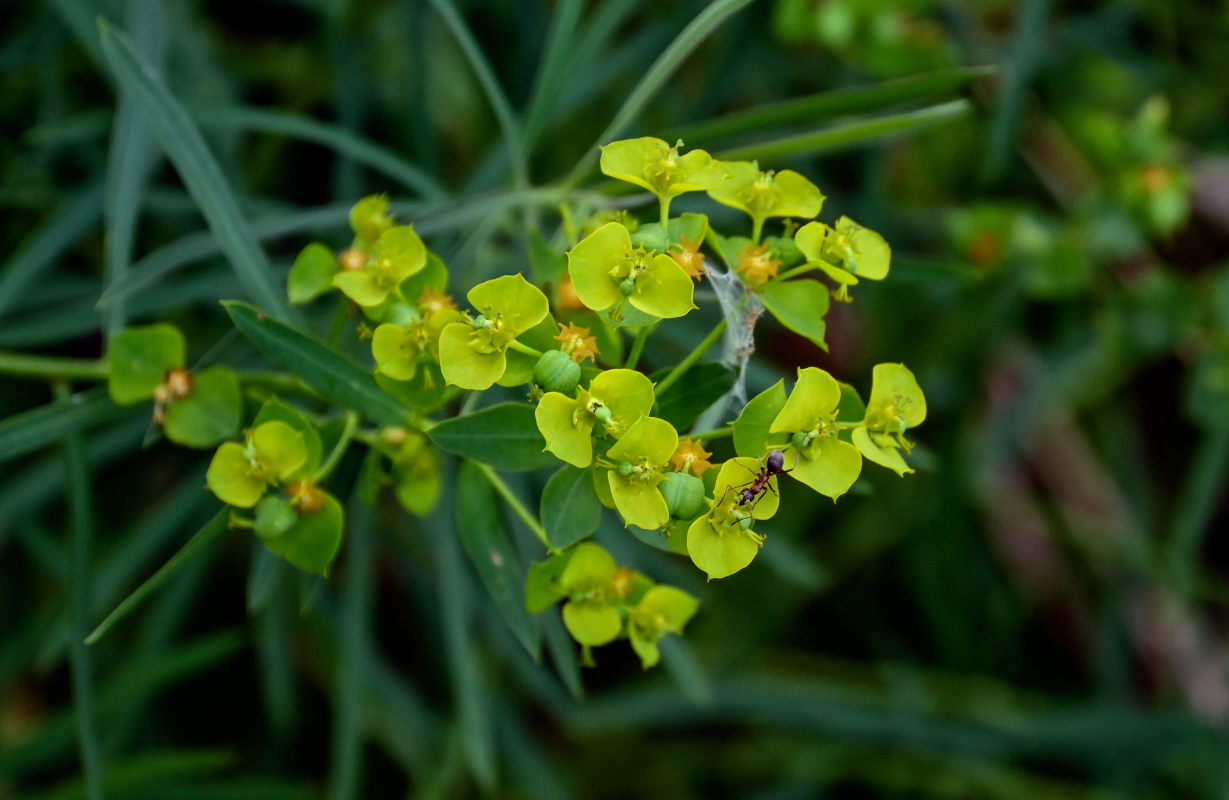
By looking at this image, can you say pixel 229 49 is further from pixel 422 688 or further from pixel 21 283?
pixel 422 688

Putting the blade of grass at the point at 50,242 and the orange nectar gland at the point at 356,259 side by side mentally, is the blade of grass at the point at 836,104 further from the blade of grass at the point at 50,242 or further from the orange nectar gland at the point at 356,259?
the blade of grass at the point at 50,242

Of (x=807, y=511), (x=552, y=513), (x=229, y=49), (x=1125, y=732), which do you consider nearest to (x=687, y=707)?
(x=807, y=511)

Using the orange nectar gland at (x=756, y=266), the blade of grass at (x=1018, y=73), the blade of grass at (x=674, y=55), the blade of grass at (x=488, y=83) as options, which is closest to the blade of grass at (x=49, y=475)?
the blade of grass at (x=488, y=83)

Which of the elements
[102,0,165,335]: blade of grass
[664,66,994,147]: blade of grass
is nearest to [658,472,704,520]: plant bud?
[664,66,994,147]: blade of grass

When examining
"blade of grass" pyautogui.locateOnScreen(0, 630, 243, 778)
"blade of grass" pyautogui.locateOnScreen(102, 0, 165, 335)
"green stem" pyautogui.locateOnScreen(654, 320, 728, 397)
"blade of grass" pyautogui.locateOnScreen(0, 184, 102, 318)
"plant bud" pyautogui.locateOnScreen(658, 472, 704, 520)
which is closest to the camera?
"plant bud" pyautogui.locateOnScreen(658, 472, 704, 520)

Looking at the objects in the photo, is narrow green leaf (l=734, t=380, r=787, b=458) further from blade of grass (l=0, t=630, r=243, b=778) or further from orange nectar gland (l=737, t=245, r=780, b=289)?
blade of grass (l=0, t=630, r=243, b=778)

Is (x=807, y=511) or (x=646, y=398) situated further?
(x=807, y=511)

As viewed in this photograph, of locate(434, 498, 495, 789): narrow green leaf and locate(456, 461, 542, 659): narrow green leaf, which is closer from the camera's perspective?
locate(456, 461, 542, 659): narrow green leaf
